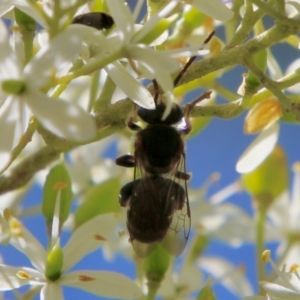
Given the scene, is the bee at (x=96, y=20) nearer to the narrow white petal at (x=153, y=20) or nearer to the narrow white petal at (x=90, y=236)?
the narrow white petal at (x=153, y=20)

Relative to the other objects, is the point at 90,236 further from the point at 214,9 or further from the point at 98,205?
the point at 214,9

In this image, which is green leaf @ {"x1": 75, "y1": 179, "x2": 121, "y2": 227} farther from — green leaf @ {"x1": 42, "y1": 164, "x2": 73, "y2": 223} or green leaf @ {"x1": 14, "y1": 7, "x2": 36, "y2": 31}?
green leaf @ {"x1": 14, "y1": 7, "x2": 36, "y2": 31}

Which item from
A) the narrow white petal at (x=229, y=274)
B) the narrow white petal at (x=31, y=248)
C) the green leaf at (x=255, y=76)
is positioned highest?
the green leaf at (x=255, y=76)

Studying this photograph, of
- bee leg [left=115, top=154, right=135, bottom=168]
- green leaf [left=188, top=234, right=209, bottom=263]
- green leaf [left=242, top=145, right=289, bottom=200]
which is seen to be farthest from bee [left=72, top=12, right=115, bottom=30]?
green leaf [left=188, top=234, right=209, bottom=263]

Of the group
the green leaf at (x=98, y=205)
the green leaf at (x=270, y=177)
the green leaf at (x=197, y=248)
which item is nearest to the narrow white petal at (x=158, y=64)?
the green leaf at (x=98, y=205)

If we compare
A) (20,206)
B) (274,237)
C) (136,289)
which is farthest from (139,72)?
(274,237)

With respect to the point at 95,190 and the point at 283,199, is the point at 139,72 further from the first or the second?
the point at 283,199

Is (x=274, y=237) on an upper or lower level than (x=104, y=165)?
lower
